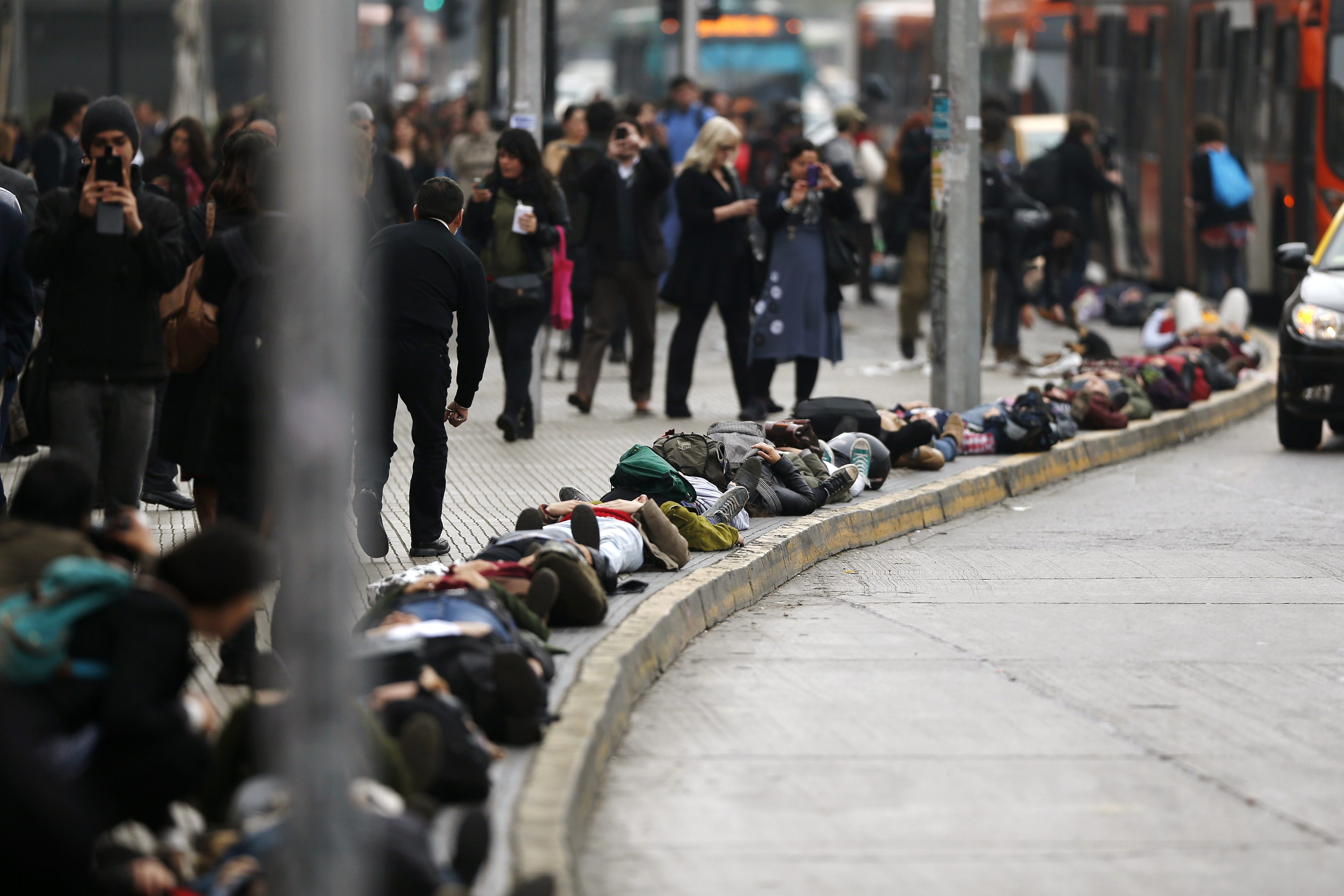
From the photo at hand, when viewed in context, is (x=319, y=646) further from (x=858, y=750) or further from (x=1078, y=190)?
(x=1078, y=190)

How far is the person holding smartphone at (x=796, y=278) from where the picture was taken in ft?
41.9

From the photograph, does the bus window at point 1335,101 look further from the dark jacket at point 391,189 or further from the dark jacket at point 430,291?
the dark jacket at point 430,291

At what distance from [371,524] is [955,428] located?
4559 mm

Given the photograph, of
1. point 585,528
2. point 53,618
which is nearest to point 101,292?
point 585,528

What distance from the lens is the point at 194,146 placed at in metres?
12.6

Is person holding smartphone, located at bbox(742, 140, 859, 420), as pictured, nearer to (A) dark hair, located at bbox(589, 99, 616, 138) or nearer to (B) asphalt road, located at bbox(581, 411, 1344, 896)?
(A) dark hair, located at bbox(589, 99, 616, 138)

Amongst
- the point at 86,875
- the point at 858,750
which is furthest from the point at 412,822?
the point at 858,750

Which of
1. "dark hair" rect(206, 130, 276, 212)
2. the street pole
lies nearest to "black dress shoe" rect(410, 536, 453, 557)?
"dark hair" rect(206, 130, 276, 212)

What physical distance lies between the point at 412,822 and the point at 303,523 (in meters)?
1.12

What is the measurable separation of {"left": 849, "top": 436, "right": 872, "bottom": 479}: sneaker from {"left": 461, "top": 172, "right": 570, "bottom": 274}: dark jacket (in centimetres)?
231

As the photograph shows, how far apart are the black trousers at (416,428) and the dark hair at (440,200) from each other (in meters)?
0.53

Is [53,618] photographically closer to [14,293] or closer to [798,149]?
[14,293]

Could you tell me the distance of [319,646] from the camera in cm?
321

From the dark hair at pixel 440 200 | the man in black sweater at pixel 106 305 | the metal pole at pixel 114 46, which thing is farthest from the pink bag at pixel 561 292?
the metal pole at pixel 114 46
